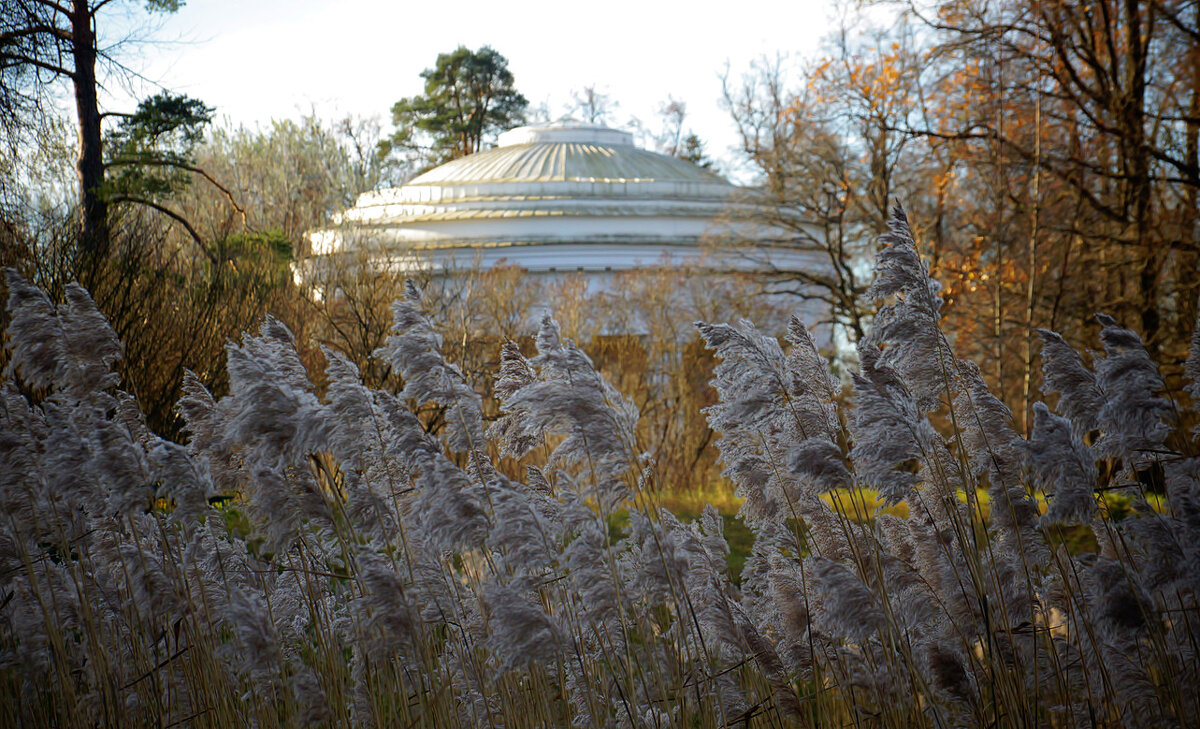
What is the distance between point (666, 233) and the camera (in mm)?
28969

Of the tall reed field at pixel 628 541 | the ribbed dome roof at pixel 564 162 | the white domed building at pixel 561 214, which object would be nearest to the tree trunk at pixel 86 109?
the tall reed field at pixel 628 541

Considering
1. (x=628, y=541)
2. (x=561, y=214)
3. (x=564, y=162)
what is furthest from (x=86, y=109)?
(x=564, y=162)

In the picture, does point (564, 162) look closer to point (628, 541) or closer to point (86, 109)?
point (86, 109)

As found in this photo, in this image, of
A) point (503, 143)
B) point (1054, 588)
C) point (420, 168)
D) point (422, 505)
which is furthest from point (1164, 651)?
point (420, 168)

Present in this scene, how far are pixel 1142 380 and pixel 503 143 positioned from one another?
35626 millimetres

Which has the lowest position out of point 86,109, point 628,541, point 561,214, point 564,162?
point 628,541

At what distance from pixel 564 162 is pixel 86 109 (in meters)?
23.3

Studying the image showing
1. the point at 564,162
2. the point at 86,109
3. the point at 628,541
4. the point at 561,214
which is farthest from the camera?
the point at 564,162

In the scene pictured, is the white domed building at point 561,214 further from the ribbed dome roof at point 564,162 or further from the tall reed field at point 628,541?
the tall reed field at point 628,541

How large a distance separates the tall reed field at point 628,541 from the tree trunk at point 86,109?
845cm

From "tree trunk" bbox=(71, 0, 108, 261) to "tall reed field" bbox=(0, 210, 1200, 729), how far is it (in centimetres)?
Result: 845

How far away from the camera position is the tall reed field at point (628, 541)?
2.98m

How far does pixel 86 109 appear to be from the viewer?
1223 cm

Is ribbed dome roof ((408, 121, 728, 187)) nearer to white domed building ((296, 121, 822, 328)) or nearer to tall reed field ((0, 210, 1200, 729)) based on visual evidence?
white domed building ((296, 121, 822, 328))
